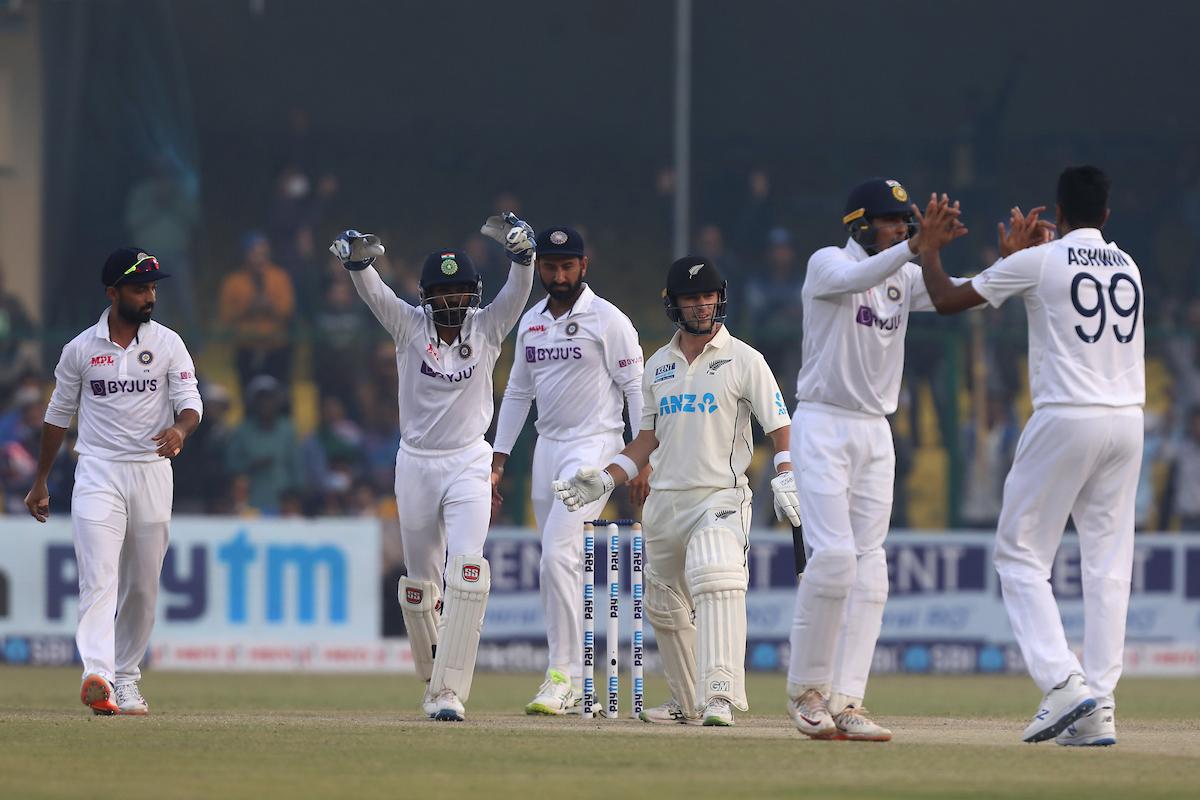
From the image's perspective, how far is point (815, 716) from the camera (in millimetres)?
8195

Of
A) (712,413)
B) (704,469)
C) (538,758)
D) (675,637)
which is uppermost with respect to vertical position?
(712,413)

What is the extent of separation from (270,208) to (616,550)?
1387cm

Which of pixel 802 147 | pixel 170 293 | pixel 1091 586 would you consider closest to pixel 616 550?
pixel 1091 586

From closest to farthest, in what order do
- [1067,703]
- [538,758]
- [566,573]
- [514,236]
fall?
[538,758], [1067,703], [514,236], [566,573]

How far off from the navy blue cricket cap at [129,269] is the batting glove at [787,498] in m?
3.38

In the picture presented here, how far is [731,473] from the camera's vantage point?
9.02 m

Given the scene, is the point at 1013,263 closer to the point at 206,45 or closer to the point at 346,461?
the point at 346,461

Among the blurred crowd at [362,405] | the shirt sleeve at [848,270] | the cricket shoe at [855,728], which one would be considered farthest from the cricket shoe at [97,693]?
the blurred crowd at [362,405]

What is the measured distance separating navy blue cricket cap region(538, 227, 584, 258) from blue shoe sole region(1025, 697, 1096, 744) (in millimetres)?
3443

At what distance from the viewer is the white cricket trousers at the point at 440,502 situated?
31.3 feet

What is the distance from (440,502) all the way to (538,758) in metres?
2.38

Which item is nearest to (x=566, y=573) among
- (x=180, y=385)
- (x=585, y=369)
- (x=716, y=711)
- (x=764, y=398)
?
(x=585, y=369)

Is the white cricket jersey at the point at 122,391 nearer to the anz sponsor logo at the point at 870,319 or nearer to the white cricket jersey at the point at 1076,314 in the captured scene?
the anz sponsor logo at the point at 870,319

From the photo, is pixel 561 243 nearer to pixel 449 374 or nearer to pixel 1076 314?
pixel 449 374
